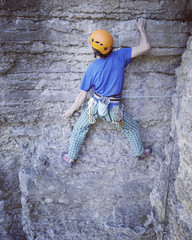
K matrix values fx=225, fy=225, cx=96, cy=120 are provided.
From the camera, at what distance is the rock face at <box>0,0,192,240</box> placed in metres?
2.32

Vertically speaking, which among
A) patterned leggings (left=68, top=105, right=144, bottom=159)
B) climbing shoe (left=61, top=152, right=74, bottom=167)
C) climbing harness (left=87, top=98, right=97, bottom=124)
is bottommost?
climbing shoe (left=61, top=152, right=74, bottom=167)

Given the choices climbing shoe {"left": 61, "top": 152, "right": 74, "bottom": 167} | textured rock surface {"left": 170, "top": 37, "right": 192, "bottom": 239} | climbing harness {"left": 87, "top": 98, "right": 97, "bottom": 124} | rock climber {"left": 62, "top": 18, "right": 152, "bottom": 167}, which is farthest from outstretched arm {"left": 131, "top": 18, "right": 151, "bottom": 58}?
climbing shoe {"left": 61, "top": 152, "right": 74, "bottom": 167}

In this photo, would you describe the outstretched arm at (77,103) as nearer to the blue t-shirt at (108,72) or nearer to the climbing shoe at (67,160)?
the blue t-shirt at (108,72)

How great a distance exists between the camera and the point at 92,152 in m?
2.85

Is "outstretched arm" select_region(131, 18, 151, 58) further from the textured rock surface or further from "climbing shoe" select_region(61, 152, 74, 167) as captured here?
"climbing shoe" select_region(61, 152, 74, 167)

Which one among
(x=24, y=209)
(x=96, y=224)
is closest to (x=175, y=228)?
(x=96, y=224)

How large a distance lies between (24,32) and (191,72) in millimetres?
1749

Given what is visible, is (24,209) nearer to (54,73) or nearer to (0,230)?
(0,230)

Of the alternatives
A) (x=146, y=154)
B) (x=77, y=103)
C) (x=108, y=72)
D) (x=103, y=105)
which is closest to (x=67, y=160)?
(x=77, y=103)

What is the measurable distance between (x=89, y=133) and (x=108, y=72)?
2.78ft

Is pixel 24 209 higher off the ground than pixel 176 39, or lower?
lower

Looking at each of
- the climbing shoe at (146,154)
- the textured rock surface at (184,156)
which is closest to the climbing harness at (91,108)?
the climbing shoe at (146,154)

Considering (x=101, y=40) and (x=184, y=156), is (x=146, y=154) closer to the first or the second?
(x=184, y=156)

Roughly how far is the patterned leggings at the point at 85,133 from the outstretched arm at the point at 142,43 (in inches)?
26.7
